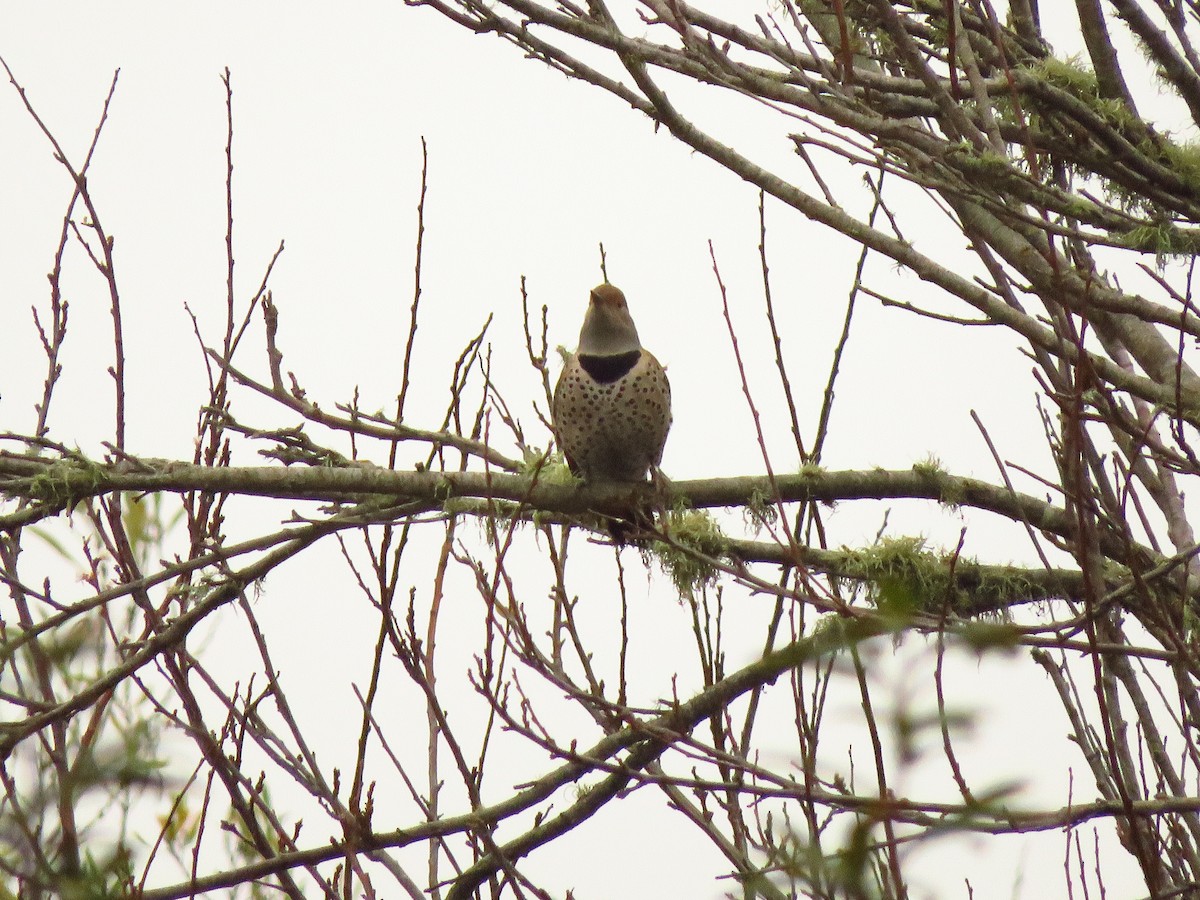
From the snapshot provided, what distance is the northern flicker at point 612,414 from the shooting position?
5531 mm

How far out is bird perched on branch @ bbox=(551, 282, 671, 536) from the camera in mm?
5531

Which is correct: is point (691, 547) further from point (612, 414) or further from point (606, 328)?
point (606, 328)

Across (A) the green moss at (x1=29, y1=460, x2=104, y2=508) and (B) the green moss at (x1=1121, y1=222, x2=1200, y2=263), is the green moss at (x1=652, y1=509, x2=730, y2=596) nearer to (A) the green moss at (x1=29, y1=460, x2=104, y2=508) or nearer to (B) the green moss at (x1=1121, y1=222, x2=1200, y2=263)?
(B) the green moss at (x1=1121, y1=222, x2=1200, y2=263)

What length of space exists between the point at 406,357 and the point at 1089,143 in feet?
7.02

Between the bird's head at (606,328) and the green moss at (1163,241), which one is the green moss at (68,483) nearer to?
the green moss at (1163,241)

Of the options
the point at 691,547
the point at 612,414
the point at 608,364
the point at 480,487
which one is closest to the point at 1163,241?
the point at 691,547

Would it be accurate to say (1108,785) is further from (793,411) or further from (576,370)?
(576,370)

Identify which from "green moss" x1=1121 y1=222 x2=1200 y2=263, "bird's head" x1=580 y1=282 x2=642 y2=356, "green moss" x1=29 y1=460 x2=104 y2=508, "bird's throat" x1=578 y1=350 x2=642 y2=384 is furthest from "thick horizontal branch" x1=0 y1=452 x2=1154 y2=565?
"bird's head" x1=580 y1=282 x2=642 y2=356

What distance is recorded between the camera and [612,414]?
550cm

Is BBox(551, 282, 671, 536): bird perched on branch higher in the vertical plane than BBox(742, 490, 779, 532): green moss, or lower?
higher

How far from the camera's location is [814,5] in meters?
4.99

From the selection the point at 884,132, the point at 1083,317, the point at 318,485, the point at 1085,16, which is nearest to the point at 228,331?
the point at 318,485

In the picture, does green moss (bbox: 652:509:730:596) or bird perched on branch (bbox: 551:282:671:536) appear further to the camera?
bird perched on branch (bbox: 551:282:671:536)

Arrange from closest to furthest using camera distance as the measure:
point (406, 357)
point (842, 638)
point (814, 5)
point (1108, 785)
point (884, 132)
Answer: point (842, 638)
point (884, 132)
point (1108, 785)
point (406, 357)
point (814, 5)
